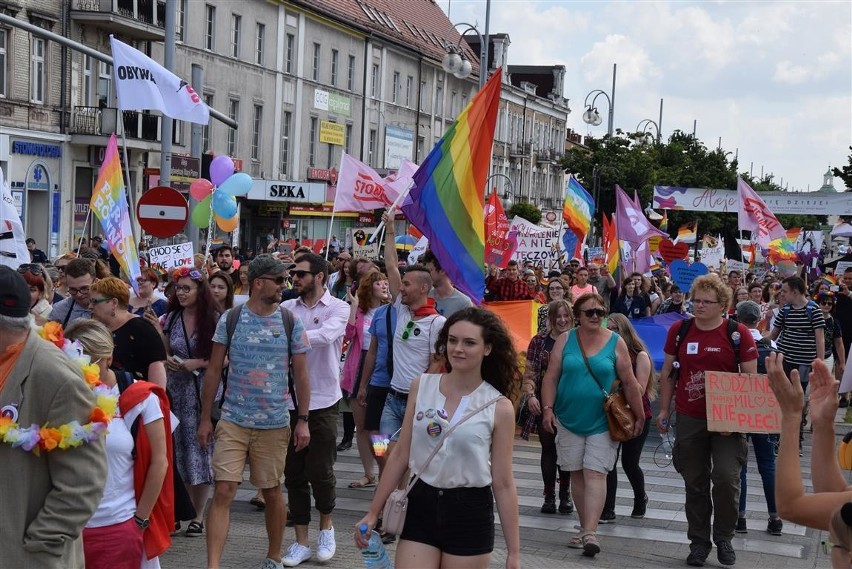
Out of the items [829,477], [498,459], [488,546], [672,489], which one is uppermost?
[829,477]

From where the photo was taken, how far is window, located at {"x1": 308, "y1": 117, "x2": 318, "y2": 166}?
49594mm

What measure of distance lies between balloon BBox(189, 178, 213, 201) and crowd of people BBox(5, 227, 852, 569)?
7.67 meters

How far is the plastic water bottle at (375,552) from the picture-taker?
17.0 ft

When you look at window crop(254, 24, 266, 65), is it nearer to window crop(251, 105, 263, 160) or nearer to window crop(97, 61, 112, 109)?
window crop(251, 105, 263, 160)

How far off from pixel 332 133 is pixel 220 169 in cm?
3105

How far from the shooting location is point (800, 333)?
13.0m

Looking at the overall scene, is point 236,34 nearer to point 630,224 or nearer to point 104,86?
point 104,86

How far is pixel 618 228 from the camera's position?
23.6m

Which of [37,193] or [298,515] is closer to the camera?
[298,515]

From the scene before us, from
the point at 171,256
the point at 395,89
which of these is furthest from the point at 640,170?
the point at 171,256

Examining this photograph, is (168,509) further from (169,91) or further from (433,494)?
(169,91)

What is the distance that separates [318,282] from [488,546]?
321cm

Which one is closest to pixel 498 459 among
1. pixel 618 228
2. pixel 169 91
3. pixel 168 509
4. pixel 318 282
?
pixel 168 509

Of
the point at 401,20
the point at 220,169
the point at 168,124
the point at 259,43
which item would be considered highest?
the point at 401,20
